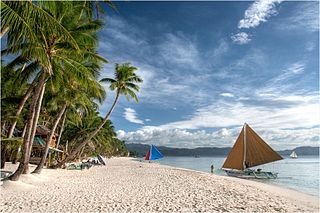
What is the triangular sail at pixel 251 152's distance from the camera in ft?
72.5

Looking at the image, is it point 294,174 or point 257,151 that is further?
point 294,174

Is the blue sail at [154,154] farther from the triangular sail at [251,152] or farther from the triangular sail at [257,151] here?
the triangular sail at [257,151]

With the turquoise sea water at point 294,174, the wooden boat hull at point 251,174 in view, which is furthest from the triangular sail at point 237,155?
the turquoise sea water at point 294,174

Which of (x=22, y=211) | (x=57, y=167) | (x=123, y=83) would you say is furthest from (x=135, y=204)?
(x=57, y=167)

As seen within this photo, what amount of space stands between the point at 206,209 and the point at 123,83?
13.9m

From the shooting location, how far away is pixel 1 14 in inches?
204

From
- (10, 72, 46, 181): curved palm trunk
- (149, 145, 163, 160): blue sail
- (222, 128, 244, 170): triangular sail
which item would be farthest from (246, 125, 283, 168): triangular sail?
(10, 72, 46, 181): curved palm trunk

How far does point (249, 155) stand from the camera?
75.6 feet

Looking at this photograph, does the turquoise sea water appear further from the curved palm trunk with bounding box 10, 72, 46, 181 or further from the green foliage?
the curved palm trunk with bounding box 10, 72, 46, 181

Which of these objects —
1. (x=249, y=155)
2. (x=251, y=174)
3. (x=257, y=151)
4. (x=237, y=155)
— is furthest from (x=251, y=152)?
(x=251, y=174)

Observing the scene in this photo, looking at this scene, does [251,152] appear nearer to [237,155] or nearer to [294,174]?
[237,155]

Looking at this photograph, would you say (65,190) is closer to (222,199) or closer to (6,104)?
(222,199)

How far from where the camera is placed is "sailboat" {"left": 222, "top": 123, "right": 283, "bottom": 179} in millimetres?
22156

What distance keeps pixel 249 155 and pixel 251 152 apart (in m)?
0.43
